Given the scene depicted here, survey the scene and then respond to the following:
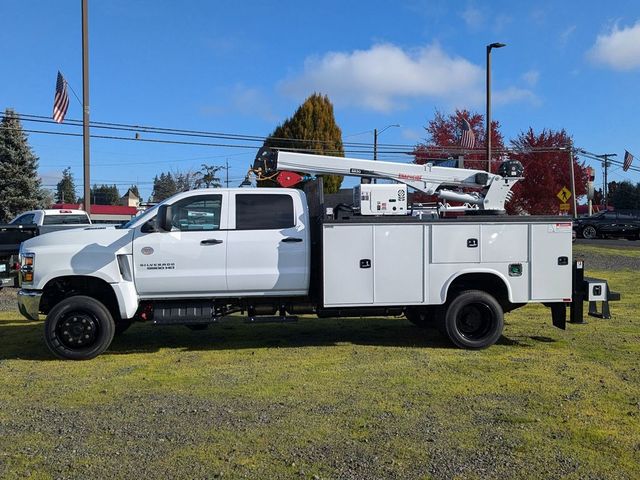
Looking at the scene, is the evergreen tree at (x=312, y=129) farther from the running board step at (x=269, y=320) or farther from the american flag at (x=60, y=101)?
the running board step at (x=269, y=320)

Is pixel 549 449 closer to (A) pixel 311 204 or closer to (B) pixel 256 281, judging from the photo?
(B) pixel 256 281

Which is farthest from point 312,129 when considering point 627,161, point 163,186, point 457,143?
point 163,186

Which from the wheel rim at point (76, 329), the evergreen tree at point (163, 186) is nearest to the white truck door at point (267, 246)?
the wheel rim at point (76, 329)

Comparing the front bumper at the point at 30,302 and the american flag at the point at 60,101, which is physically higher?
the american flag at the point at 60,101

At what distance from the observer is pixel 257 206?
759 cm

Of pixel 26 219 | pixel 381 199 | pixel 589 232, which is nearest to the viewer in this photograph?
pixel 381 199

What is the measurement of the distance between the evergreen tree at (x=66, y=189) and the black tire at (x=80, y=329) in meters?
106

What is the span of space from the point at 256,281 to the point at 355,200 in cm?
172

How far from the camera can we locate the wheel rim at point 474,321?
775cm

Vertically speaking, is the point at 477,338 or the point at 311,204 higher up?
the point at 311,204

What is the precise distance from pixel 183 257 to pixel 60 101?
17.5 m

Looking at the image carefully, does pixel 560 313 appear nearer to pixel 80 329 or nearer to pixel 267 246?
pixel 267 246

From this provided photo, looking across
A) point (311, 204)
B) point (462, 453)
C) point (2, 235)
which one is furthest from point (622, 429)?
point (2, 235)

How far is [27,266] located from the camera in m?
7.23
